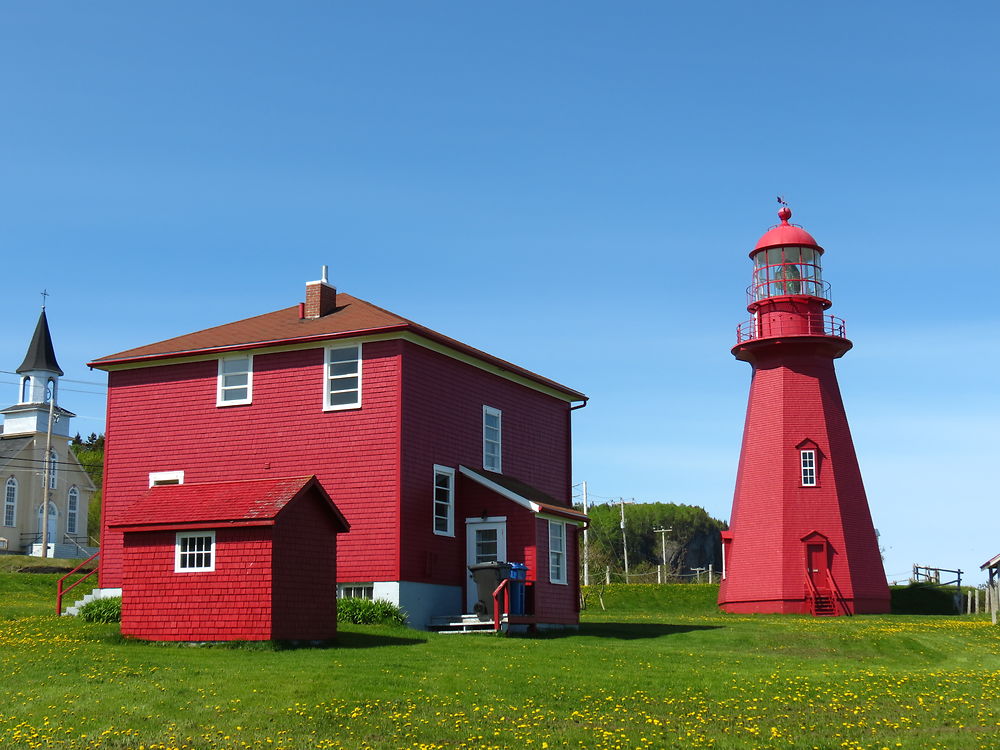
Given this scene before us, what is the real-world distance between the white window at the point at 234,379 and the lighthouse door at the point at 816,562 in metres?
22.4

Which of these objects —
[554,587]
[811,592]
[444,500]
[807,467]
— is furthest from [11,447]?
[554,587]

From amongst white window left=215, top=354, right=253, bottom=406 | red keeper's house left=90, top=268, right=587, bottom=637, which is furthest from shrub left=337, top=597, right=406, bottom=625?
white window left=215, top=354, right=253, bottom=406

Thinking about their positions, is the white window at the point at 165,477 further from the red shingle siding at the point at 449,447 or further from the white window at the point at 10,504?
the white window at the point at 10,504

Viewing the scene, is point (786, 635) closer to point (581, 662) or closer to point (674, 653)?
point (674, 653)

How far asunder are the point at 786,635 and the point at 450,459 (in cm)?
922

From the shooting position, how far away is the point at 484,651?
22.3 metres

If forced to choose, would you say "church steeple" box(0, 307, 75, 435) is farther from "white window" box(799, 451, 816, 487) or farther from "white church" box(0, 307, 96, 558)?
"white window" box(799, 451, 816, 487)

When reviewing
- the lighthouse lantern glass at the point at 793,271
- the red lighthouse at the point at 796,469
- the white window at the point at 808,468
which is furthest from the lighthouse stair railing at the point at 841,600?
the lighthouse lantern glass at the point at 793,271

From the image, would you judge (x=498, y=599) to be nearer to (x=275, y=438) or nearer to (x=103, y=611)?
(x=275, y=438)

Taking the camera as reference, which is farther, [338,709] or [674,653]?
[674,653]

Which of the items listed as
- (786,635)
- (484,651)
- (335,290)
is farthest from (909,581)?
(484,651)

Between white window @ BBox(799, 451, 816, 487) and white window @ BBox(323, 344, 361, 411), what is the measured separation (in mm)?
20866

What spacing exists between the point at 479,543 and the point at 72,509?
52195 millimetres

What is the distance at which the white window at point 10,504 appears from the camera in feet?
230
